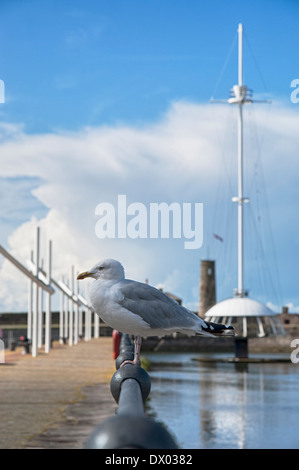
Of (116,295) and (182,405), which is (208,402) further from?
(116,295)

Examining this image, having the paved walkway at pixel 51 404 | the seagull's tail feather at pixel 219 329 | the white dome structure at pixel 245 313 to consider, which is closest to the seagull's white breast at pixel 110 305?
the seagull's tail feather at pixel 219 329

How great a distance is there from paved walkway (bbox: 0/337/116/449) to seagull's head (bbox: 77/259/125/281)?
4.35m

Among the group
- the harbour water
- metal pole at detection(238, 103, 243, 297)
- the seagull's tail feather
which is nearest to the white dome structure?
metal pole at detection(238, 103, 243, 297)

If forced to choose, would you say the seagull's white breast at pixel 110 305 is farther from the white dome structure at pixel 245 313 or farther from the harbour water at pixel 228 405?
the white dome structure at pixel 245 313

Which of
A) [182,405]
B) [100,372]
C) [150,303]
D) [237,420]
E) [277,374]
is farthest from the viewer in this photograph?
[277,374]

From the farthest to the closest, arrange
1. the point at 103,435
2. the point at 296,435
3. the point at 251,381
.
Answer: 1. the point at 251,381
2. the point at 296,435
3. the point at 103,435

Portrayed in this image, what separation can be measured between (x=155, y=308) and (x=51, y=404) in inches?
522

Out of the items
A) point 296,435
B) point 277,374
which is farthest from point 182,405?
point 277,374

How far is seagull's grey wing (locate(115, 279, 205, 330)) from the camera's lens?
97.0 inches

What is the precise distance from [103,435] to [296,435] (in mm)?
31083

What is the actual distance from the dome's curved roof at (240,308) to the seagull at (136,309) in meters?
71.7

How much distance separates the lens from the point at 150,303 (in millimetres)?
2615

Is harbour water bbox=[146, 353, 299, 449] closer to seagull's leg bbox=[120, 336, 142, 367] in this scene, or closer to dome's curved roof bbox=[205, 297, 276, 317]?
dome's curved roof bbox=[205, 297, 276, 317]

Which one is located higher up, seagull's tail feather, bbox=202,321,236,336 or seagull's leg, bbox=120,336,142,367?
seagull's tail feather, bbox=202,321,236,336
